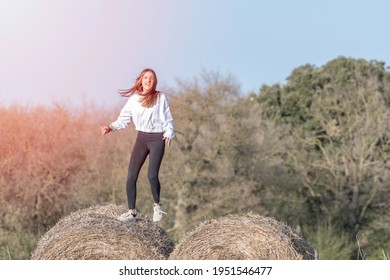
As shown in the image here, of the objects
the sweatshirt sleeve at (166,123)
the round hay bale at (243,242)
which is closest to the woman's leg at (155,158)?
the sweatshirt sleeve at (166,123)

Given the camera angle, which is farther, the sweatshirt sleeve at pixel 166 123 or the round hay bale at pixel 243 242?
the sweatshirt sleeve at pixel 166 123

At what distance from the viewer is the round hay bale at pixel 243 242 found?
6.30 metres

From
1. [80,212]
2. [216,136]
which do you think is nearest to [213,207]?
[216,136]

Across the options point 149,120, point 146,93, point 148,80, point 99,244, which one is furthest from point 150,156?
point 99,244

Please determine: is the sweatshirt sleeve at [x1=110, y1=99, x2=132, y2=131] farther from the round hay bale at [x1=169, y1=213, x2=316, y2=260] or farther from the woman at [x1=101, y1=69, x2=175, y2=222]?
the round hay bale at [x1=169, y1=213, x2=316, y2=260]

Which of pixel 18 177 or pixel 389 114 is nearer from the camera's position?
pixel 18 177

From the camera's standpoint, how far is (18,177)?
28.2 m

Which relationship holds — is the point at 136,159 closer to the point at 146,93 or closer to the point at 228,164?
the point at 146,93

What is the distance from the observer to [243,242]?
6363mm

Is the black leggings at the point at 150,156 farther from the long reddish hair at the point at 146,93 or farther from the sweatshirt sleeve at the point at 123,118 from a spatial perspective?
the long reddish hair at the point at 146,93

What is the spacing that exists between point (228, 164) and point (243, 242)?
24391mm

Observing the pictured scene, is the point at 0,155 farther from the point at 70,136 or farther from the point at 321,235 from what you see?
the point at 321,235

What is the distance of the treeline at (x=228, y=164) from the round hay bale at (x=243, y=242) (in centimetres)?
1677
